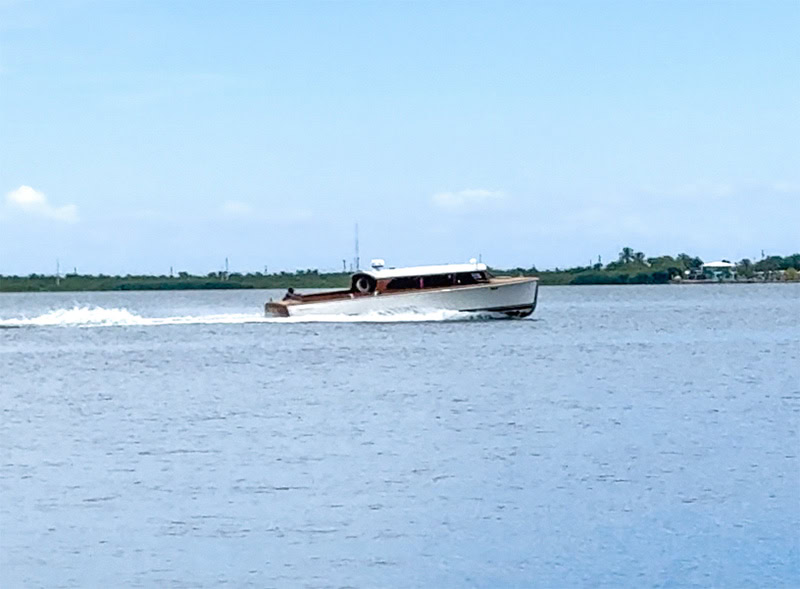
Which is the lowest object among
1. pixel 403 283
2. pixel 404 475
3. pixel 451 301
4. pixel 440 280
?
pixel 404 475

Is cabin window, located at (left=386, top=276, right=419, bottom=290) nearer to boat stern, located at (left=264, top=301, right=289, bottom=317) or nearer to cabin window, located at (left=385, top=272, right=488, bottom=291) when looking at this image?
cabin window, located at (left=385, top=272, right=488, bottom=291)

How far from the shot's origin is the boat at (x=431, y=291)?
7306 centimetres

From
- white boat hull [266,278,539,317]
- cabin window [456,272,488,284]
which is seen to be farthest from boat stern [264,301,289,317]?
cabin window [456,272,488,284]

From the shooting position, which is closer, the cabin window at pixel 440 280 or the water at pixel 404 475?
the water at pixel 404 475

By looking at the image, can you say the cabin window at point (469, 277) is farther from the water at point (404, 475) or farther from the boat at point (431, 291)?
the water at point (404, 475)

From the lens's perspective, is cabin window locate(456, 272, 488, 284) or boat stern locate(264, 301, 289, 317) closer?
cabin window locate(456, 272, 488, 284)

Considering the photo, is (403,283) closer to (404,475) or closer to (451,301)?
(451,301)

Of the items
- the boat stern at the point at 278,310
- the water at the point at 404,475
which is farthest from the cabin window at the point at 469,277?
the water at the point at 404,475

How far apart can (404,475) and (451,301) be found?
46.4m

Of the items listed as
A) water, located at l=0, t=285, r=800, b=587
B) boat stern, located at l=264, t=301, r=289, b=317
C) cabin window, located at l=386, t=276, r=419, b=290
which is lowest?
water, located at l=0, t=285, r=800, b=587

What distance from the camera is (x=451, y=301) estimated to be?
73.5 meters

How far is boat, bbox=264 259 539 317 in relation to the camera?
73.1m

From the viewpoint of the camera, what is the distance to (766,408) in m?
37.9

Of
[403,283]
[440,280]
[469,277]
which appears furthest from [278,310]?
[469,277]
